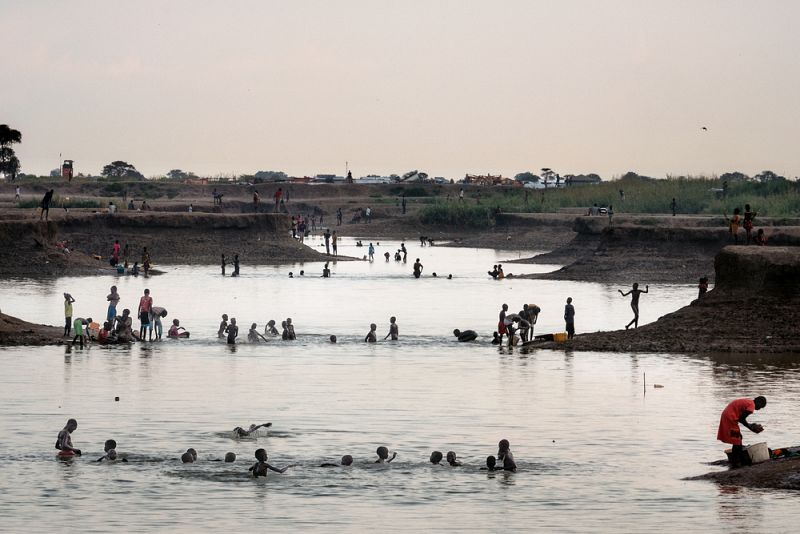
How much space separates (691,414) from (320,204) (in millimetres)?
114871

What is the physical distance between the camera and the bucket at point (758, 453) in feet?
79.6

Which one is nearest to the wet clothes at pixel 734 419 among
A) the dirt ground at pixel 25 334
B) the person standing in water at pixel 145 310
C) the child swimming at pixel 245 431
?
the child swimming at pixel 245 431

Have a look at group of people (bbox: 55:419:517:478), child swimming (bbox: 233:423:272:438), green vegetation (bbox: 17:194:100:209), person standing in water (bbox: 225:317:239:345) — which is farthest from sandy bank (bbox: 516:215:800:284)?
group of people (bbox: 55:419:517:478)

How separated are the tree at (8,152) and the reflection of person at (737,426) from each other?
382 ft

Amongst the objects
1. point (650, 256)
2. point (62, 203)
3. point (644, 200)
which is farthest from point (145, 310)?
point (644, 200)

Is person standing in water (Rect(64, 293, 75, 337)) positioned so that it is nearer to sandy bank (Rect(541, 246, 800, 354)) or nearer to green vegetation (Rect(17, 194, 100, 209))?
sandy bank (Rect(541, 246, 800, 354))

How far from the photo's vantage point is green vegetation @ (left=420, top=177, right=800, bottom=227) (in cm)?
10256

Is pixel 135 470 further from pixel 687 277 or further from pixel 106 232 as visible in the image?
pixel 106 232

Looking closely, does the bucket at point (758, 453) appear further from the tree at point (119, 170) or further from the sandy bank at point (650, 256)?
the tree at point (119, 170)

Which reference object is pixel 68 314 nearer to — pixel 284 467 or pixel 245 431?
pixel 245 431

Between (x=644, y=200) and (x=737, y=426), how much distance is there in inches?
3636

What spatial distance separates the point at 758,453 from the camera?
2434cm

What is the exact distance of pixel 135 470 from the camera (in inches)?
969

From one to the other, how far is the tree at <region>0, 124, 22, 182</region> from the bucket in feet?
383
